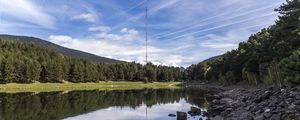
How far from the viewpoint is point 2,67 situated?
150 meters

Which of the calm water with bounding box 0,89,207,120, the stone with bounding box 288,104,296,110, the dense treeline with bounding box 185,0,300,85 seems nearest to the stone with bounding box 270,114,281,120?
the stone with bounding box 288,104,296,110

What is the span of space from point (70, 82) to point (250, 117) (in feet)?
573

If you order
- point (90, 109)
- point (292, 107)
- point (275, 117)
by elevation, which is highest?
point (292, 107)

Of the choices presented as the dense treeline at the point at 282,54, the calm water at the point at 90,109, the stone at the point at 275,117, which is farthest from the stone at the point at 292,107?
the calm water at the point at 90,109

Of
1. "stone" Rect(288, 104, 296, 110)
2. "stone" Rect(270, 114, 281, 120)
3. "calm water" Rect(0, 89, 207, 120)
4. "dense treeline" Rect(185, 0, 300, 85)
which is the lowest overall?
"calm water" Rect(0, 89, 207, 120)

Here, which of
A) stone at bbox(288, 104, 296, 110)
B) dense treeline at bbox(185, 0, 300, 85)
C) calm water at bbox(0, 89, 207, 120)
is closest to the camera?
stone at bbox(288, 104, 296, 110)

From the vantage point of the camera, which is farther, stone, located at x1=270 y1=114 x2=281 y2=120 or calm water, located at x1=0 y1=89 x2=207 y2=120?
calm water, located at x1=0 y1=89 x2=207 y2=120

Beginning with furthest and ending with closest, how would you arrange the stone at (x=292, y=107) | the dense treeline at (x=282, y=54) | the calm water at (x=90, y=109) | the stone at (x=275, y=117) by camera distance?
the calm water at (x=90, y=109)
the dense treeline at (x=282, y=54)
the stone at (x=292, y=107)
the stone at (x=275, y=117)

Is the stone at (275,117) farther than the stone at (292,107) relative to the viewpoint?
No

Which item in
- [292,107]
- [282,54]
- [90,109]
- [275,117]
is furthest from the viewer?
[282,54]

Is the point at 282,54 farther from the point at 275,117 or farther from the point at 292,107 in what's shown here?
the point at 275,117

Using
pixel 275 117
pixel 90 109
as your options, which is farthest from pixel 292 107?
pixel 90 109

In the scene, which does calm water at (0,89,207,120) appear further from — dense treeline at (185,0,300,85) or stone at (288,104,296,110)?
stone at (288,104,296,110)

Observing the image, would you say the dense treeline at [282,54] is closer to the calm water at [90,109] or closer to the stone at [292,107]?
the calm water at [90,109]
